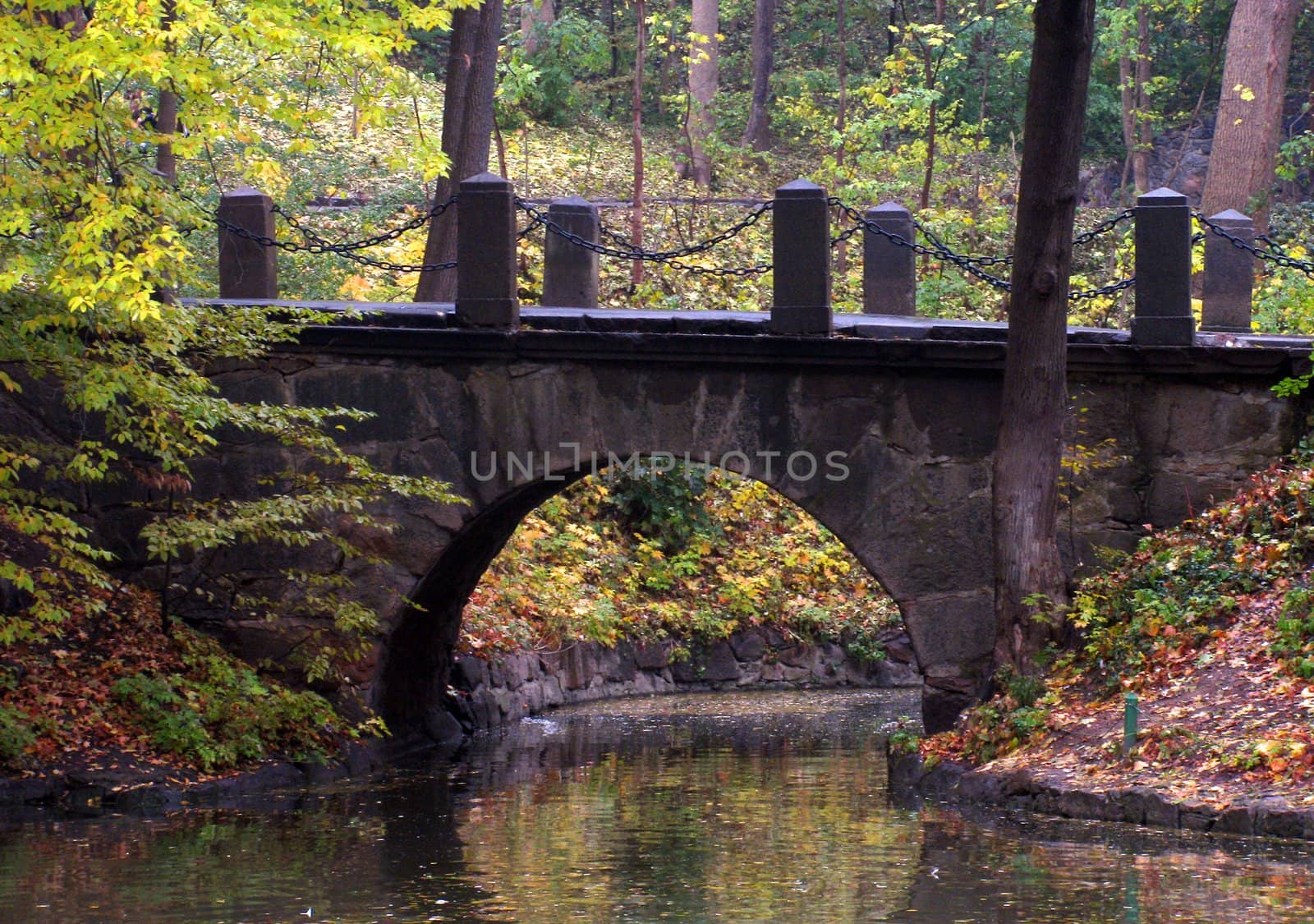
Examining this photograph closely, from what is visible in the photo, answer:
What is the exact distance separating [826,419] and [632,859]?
14.5 ft

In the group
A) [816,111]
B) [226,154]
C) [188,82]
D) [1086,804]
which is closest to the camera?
[1086,804]

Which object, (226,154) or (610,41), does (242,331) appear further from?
(610,41)

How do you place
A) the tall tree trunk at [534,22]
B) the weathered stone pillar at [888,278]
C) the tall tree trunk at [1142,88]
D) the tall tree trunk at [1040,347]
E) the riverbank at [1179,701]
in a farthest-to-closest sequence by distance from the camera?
the tall tree trunk at [534,22] < the tall tree trunk at [1142,88] < the weathered stone pillar at [888,278] < the tall tree trunk at [1040,347] < the riverbank at [1179,701]

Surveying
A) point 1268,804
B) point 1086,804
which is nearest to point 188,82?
point 1086,804

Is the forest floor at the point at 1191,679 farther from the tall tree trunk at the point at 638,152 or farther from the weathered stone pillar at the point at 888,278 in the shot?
the tall tree trunk at the point at 638,152

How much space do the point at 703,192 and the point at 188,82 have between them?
18.7 meters

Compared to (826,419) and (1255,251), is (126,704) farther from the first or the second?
(1255,251)

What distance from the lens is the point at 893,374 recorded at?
11648mm

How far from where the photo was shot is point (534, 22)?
102 ft

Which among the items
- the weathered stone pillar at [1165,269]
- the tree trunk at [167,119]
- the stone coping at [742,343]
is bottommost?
the stone coping at [742,343]

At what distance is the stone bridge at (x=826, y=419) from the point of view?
451 inches

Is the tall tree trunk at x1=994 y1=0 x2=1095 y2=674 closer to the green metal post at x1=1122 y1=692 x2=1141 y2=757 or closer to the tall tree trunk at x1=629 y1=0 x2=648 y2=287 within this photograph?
the green metal post at x1=1122 y1=692 x2=1141 y2=757

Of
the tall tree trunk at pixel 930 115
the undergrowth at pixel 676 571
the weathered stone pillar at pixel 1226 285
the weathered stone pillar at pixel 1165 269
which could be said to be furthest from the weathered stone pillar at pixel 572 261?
the tall tree trunk at pixel 930 115

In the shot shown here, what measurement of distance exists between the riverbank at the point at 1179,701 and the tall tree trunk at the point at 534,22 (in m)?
21.8
